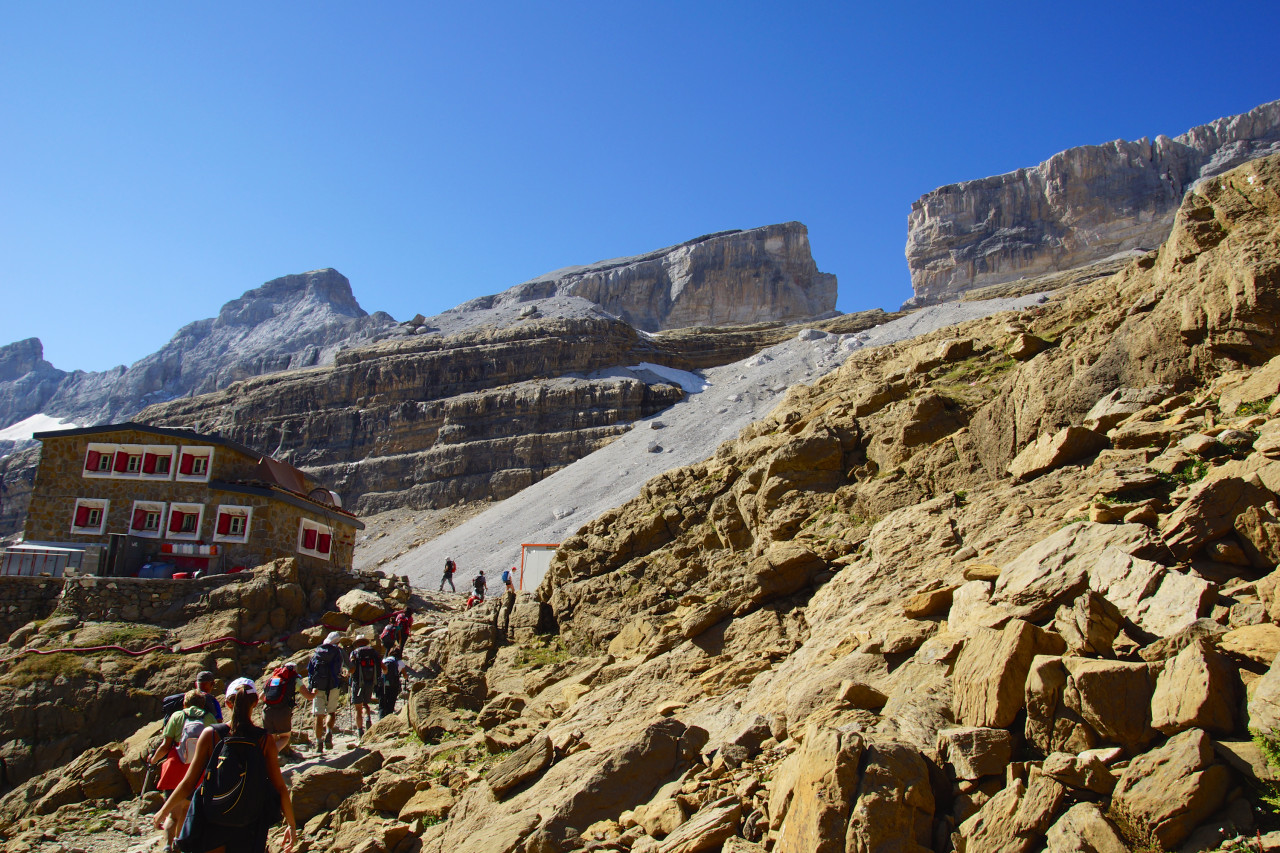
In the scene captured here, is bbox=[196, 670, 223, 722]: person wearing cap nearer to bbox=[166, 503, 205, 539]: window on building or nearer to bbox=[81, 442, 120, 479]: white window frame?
bbox=[166, 503, 205, 539]: window on building

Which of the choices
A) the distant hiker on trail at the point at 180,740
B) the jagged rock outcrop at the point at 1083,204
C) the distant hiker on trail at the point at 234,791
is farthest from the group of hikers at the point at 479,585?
the jagged rock outcrop at the point at 1083,204

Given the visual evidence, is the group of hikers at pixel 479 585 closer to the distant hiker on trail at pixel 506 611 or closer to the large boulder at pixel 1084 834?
the distant hiker on trail at pixel 506 611

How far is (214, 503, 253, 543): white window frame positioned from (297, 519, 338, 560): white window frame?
6.85ft

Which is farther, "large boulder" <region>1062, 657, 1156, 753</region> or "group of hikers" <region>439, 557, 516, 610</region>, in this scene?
"group of hikers" <region>439, 557, 516, 610</region>

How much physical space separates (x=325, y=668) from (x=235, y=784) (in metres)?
6.92

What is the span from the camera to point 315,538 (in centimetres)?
2862

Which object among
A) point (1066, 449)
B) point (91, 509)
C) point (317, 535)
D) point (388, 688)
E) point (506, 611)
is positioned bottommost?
point (388, 688)

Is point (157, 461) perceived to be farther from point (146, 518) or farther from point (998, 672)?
point (998, 672)

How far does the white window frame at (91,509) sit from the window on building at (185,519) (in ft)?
8.06

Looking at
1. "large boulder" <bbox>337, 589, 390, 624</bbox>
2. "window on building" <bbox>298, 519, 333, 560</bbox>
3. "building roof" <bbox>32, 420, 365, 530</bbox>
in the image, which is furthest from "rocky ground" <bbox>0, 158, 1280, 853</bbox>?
"window on building" <bbox>298, 519, 333, 560</bbox>

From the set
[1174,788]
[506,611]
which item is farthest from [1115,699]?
Answer: [506,611]

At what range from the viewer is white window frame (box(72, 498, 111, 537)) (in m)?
26.0

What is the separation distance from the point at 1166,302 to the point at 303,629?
1889 cm

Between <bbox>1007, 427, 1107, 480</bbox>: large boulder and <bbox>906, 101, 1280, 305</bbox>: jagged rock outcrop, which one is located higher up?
<bbox>906, 101, 1280, 305</bbox>: jagged rock outcrop
